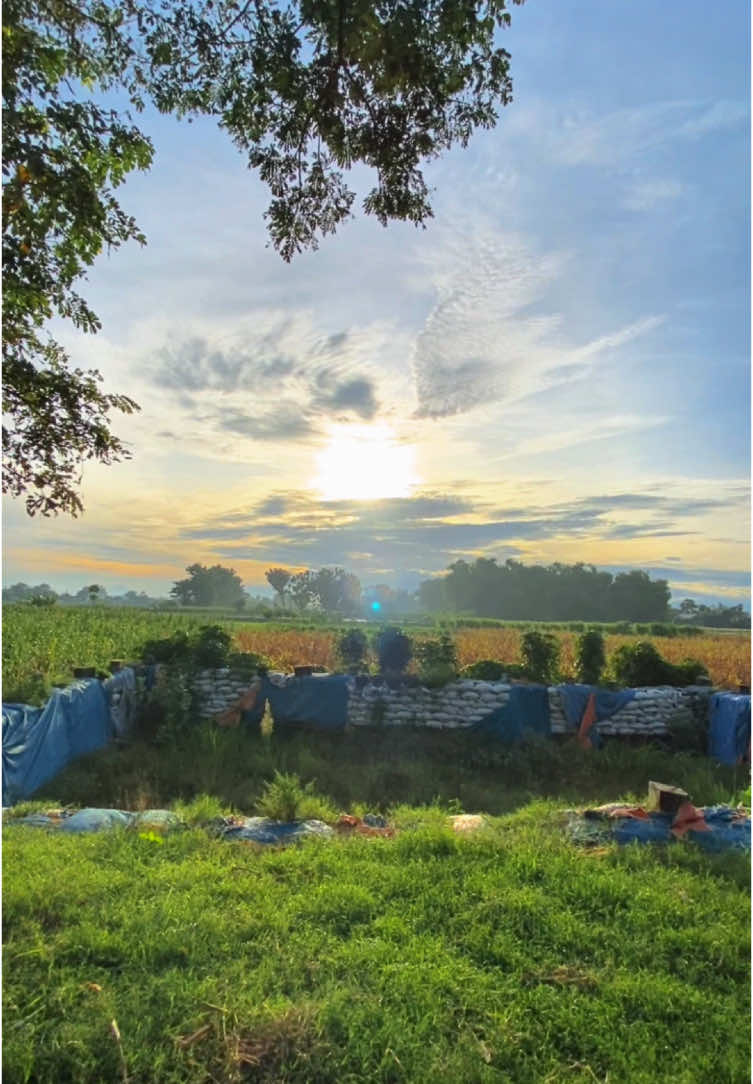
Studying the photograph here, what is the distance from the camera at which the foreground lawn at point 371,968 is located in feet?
5.59

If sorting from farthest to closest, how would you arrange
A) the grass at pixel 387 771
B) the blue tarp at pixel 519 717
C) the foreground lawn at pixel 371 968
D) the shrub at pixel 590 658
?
the shrub at pixel 590 658, the blue tarp at pixel 519 717, the grass at pixel 387 771, the foreground lawn at pixel 371 968

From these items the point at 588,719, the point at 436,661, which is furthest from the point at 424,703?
the point at 588,719

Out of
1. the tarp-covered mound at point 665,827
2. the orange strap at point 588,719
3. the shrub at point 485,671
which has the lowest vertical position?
the orange strap at point 588,719

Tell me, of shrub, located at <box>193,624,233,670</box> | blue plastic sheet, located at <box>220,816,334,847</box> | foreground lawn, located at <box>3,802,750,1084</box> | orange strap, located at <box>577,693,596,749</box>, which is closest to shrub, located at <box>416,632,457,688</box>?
orange strap, located at <box>577,693,596,749</box>

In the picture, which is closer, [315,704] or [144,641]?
[315,704]

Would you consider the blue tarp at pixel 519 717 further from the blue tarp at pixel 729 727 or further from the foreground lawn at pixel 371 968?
the foreground lawn at pixel 371 968

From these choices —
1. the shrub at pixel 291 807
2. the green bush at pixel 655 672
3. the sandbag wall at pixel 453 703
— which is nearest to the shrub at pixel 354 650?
the sandbag wall at pixel 453 703

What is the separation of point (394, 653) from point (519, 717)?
6.57ft

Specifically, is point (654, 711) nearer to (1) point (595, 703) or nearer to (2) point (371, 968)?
(1) point (595, 703)

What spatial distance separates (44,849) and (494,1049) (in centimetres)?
262

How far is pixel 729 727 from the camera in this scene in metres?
7.92

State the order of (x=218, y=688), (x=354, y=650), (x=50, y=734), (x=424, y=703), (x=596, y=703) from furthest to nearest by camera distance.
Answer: (x=354, y=650), (x=218, y=688), (x=424, y=703), (x=596, y=703), (x=50, y=734)

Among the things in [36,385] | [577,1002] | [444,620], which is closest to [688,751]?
[577,1002]

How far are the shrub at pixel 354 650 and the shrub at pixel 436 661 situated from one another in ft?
2.84
